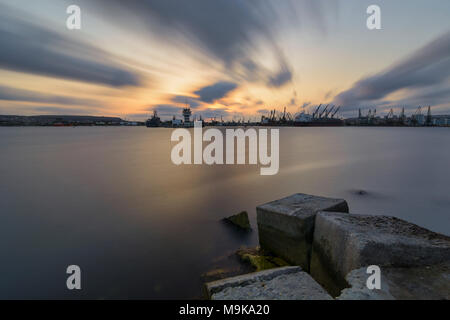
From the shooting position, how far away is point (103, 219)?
6.03 m

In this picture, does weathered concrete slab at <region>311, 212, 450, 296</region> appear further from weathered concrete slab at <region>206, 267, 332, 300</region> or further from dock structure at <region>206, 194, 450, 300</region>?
weathered concrete slab at <region>206, 267, 332, 300</region>

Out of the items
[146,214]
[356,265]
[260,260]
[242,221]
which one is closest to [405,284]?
[356,265]

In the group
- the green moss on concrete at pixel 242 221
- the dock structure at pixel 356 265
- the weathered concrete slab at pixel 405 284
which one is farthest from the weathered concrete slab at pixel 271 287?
the green moss on concrete at pixel 242 221

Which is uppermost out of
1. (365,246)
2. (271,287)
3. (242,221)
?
(365,246)

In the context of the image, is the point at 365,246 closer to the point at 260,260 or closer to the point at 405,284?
the point at 405,284

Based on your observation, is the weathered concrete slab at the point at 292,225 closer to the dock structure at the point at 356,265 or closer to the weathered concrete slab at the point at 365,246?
the dock structure at the point at 356,265

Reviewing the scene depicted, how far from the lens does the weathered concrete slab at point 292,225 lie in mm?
3229

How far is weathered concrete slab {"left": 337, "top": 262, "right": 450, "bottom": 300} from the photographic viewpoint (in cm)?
179

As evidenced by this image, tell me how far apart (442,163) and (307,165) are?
29.9 feet

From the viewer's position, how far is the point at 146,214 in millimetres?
6477

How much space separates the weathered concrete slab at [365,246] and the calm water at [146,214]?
209 centimetres

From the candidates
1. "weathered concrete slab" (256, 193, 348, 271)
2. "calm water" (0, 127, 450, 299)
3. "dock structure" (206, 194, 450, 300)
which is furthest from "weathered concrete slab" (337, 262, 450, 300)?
"calm water" (0, 127, 450, 299)

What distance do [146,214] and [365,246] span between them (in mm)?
5879

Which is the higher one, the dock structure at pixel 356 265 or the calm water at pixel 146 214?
the dock structure at pixel 356 265
